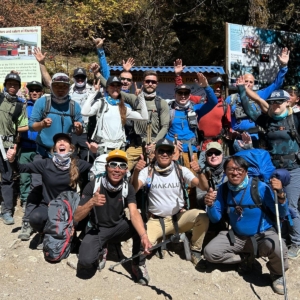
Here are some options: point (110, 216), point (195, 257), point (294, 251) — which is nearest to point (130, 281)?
point (110, 216)

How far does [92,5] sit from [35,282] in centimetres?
1545

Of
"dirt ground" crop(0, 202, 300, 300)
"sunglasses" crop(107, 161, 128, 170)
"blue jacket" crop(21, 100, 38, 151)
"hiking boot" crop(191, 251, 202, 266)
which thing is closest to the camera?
"dirt ground" crop(0, 202, 300, 300)

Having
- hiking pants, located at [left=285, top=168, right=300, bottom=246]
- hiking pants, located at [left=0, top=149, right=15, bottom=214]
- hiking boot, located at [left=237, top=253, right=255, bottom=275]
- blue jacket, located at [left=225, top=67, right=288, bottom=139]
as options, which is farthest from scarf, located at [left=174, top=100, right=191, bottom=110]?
hiking pants, located at [left=0, top=149, right=15, bottom=214]

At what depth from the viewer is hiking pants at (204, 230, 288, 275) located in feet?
15.8

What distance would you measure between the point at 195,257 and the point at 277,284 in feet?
3.89

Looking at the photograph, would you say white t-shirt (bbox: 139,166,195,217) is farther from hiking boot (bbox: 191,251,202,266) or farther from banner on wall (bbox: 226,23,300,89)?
banner on wall (bbox: 226,23,300,89)

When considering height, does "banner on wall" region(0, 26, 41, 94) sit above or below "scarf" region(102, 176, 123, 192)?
above

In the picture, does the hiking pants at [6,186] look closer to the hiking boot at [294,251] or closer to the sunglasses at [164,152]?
the sunglasses at [164,152]

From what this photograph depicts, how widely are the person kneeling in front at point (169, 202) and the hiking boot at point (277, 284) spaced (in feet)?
3.51

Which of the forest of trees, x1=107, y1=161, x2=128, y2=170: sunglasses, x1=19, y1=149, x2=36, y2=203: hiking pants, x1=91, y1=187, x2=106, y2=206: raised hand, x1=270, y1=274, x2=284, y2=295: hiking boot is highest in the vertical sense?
the forest of trees

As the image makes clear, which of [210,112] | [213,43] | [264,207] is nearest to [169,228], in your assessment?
[264,207]

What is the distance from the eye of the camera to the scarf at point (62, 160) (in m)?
5.51

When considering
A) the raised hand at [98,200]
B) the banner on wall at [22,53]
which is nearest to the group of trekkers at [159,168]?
the raised hand at [98,200]

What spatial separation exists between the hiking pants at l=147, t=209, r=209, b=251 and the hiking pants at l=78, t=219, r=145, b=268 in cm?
28
